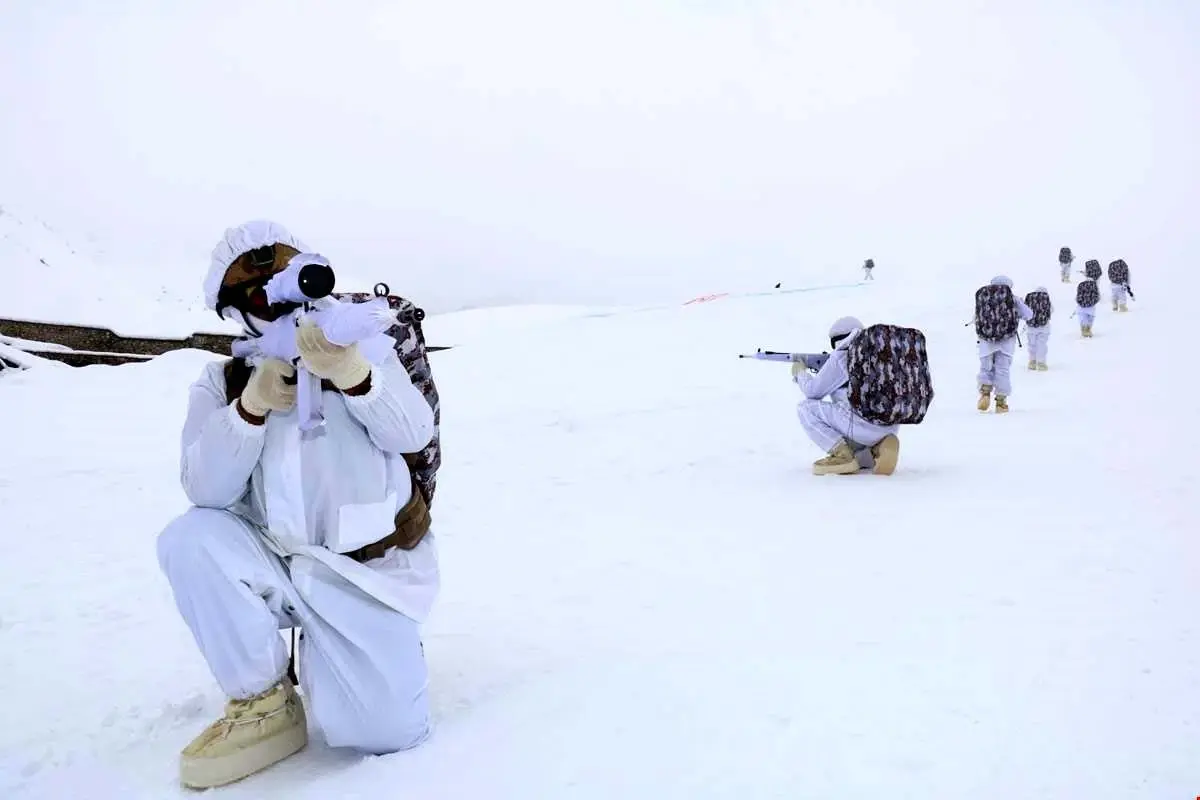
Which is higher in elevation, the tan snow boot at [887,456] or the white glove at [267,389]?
the white glove at [267,389]

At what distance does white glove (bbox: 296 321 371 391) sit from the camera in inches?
77.3

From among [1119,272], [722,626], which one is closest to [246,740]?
[722,626]

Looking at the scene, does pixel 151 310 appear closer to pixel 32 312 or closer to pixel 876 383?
pixel 32 312

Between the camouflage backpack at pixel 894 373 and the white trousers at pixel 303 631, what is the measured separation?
12.7 ft

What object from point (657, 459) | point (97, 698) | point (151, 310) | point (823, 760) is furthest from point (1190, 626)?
point (151, 310)

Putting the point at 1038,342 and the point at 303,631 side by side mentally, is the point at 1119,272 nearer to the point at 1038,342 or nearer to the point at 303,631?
the point at 1038,342

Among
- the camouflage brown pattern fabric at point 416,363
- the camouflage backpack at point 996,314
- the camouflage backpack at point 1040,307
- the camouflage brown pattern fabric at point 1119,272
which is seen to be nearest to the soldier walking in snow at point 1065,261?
the camouflage brown pattern fabric at point 1119,272

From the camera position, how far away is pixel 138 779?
6.82 ft

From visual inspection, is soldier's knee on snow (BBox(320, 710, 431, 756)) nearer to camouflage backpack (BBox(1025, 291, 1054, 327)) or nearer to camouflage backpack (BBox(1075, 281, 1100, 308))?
camouflage backpack (BBox(1025, 291, 1054, 327))

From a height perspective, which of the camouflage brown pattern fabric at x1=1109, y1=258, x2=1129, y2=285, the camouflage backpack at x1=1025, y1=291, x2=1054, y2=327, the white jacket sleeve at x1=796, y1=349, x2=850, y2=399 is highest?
the camouflage brown pattern fabric at x1=1109, y1=258, x2=1129, y2=285

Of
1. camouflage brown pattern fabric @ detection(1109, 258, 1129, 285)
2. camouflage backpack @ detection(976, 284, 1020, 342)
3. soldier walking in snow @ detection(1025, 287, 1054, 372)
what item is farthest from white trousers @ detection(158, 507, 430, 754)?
camouflage brown pattern fabric @ detection(1109, 258, 1129, 285)

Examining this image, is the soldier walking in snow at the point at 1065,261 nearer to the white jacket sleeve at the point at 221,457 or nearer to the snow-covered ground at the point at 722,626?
the snow-covered ground at the point at 722,626

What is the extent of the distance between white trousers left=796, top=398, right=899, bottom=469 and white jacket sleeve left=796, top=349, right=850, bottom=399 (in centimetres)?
9

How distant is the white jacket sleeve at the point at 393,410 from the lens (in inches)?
81.6
